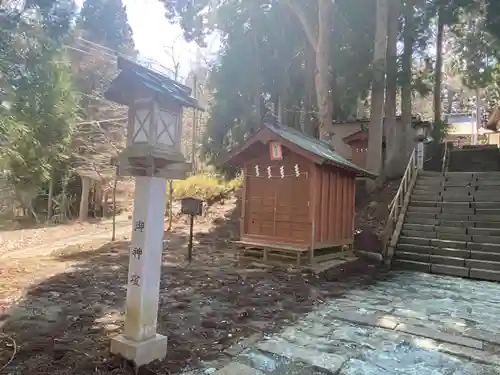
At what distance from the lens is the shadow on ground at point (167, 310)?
13.0 ft

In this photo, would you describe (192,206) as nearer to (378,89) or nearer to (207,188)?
(378,89)

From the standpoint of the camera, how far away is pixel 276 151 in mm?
9422

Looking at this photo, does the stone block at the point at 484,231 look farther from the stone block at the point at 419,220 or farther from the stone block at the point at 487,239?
the stone block at the point at 419,220

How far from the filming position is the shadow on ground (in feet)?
13.0

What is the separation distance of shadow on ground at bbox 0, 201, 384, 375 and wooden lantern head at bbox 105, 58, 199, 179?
6.11 ft

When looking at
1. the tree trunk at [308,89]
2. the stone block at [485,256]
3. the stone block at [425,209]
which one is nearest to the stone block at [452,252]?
the stone block at [485,256]

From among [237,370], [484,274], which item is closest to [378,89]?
[484,274]

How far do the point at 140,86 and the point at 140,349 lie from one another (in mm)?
2522

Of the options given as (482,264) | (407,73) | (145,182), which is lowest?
(482,264)

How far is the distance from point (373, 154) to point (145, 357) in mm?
13011

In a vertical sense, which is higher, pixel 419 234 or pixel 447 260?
pixel 419 234

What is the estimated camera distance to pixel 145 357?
3875 millimetres

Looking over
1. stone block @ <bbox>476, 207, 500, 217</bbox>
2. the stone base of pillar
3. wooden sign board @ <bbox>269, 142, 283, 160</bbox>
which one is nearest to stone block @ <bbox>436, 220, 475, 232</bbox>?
stone block @ <bbox>476, 207, 500, 217</bbox>

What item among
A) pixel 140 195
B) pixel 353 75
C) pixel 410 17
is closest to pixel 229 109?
pixel 353 75
